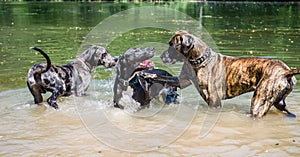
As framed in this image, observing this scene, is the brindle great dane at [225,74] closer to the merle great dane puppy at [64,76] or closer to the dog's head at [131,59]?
the dog's head at [131,59]

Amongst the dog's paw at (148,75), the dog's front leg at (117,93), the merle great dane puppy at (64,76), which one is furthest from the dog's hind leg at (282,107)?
the merle great dane puppy at (64,76)

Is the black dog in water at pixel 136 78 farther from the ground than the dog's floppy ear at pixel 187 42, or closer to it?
closer to it

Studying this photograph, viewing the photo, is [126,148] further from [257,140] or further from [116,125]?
[257,140]

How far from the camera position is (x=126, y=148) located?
5.92m

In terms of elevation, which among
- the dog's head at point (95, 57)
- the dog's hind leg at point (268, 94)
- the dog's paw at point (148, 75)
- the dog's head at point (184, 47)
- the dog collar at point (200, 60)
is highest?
the dog's head at point (184, 47)

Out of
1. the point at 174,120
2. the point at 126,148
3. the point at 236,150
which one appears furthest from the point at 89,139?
the point at 236,150

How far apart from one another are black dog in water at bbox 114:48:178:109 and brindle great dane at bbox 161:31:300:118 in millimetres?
472

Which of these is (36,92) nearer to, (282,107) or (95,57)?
(95,57)

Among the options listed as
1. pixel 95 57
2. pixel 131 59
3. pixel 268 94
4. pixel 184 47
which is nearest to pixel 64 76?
pixel 95 57

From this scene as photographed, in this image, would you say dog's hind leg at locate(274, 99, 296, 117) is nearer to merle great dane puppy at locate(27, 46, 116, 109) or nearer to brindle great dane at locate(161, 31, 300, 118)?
brindle great dane at locate(161, 31, 300, 118)

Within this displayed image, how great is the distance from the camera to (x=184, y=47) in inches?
279

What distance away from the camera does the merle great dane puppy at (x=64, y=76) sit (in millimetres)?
7680

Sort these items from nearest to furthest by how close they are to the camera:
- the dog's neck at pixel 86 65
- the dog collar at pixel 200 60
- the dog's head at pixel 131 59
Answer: the dog collar at pixel 200 60 < the dog's head at pixel 131 59 < the dog's neck at pixel 86 65

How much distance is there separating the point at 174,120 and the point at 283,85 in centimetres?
187
